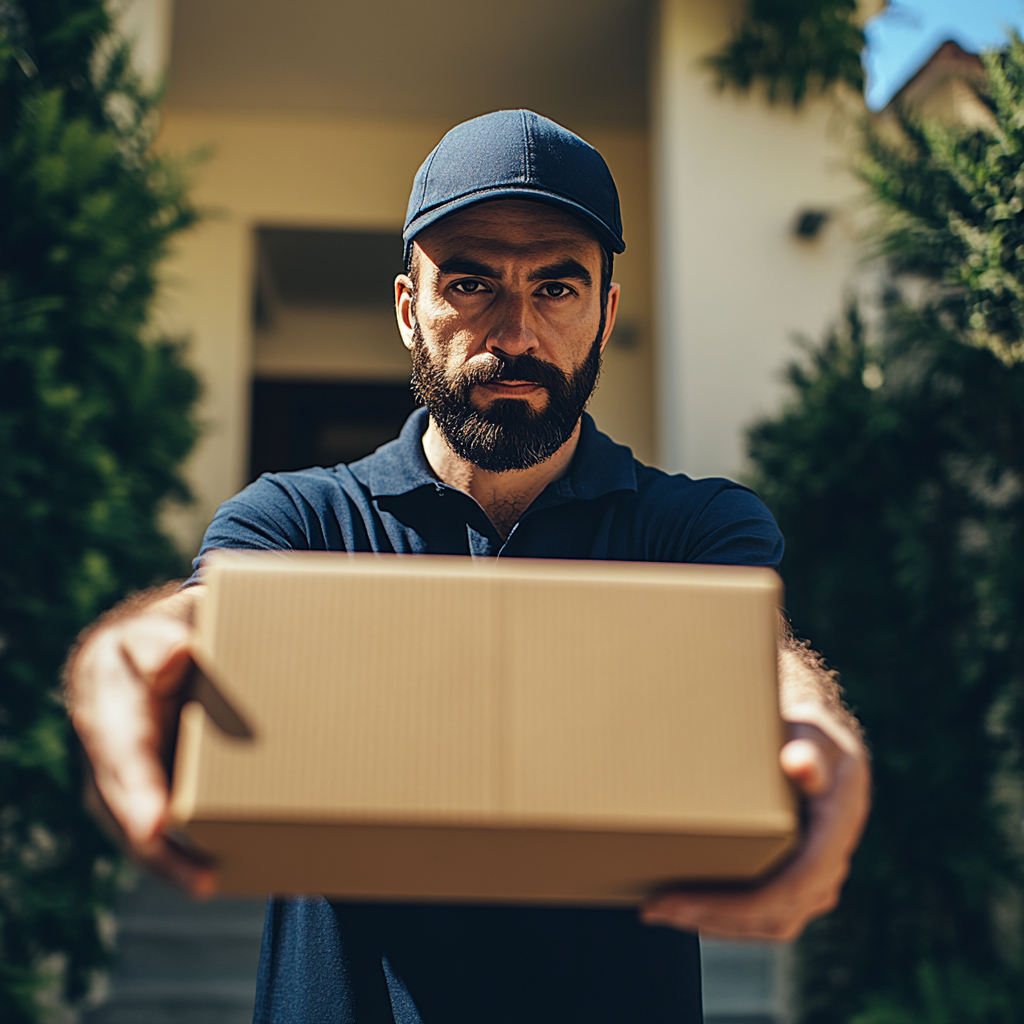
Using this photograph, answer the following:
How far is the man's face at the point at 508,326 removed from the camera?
1.22 meters

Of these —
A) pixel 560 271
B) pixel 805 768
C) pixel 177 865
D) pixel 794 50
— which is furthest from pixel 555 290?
pixel 794 50

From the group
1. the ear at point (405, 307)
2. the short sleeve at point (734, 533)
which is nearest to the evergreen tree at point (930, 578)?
the short sleeve at point (734, 533)

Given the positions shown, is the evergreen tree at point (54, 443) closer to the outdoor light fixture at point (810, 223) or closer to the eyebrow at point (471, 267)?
the eyebrow at point (471, 267)

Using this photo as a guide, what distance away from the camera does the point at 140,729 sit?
741mm

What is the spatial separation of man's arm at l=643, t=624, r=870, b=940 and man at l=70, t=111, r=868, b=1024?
0.13 m

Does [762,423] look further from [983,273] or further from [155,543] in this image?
[155,543]

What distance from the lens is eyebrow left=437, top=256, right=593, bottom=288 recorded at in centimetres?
122

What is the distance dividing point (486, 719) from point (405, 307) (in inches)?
35.6

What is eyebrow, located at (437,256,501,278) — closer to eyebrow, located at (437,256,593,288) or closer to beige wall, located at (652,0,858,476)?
eyebrow, located at (437,256,593,288)

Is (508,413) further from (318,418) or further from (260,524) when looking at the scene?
(318,418)

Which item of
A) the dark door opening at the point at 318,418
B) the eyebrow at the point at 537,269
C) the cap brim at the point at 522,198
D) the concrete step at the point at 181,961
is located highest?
the dark door opening at the point at 318,418

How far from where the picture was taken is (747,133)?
13.8 ft

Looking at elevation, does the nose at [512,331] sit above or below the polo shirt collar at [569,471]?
above

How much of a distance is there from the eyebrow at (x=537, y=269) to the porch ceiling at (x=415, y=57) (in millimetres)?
3673
